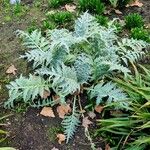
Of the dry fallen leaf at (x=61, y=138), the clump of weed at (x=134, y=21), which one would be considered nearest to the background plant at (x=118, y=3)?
the clump of weed at (x=134, y=21)

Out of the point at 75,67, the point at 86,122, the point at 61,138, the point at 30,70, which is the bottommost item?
the point at 61,138

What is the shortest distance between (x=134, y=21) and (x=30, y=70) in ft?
5.15

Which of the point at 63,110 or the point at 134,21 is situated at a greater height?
the point at 134,21

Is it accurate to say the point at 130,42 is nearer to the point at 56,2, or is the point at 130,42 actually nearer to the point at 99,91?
the point at 99,91

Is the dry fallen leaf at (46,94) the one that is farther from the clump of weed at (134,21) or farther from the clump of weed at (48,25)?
the clump of weed at (134,21)

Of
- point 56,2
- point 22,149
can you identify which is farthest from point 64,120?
point 56,2

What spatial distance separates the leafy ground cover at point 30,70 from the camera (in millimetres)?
4738

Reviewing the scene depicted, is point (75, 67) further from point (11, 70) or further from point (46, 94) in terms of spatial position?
point (11, 70)

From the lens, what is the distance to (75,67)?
509 cm

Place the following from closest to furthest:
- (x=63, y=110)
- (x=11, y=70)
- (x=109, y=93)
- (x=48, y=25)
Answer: (x=109, y=93) < (x=63, y=110) < (x=11, y=70) < (x=48, y=25)

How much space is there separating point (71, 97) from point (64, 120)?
0.34m

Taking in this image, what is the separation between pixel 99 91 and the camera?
16.1 feet

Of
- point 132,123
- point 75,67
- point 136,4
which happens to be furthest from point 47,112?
point 136,4

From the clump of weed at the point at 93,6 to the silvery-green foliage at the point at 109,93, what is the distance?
151cm
